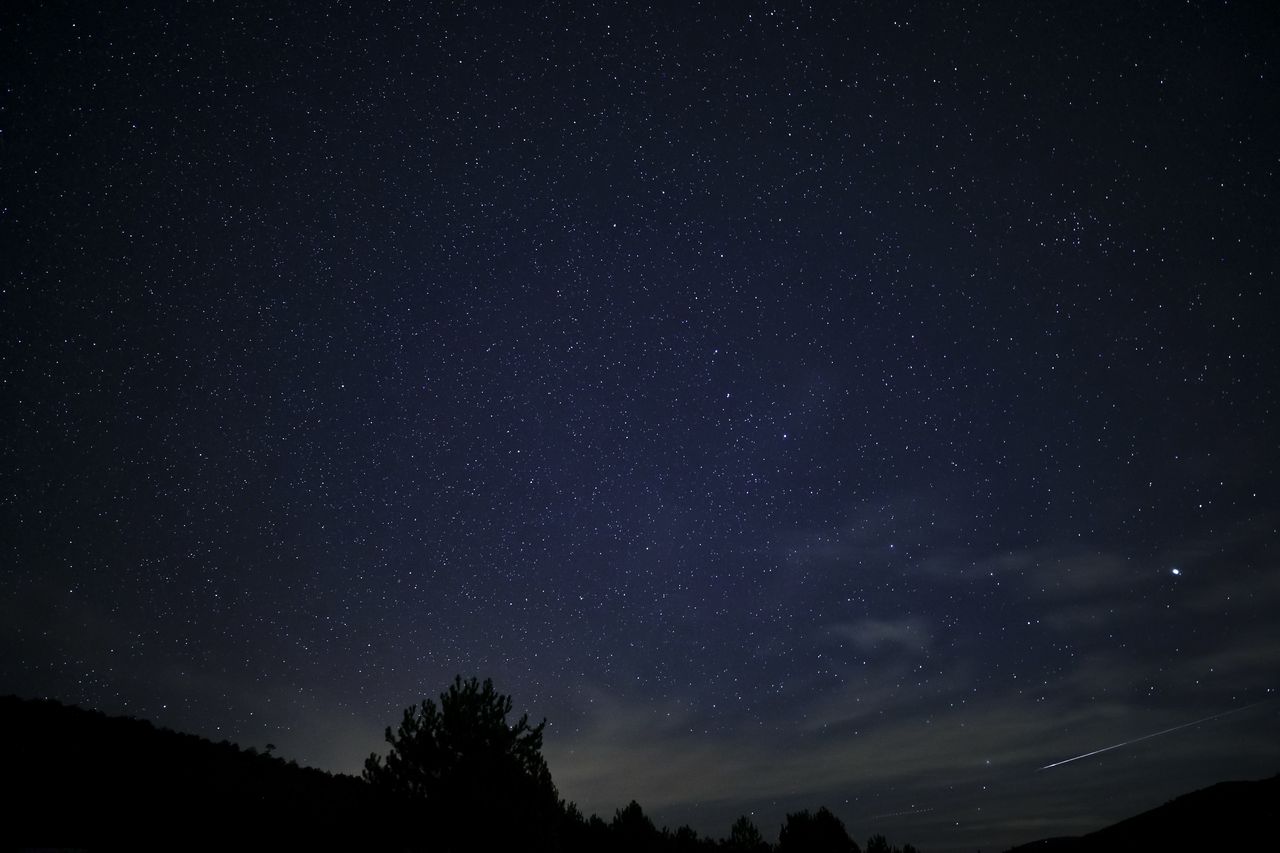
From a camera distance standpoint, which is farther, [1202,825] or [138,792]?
[1202,825]

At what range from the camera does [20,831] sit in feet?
37.2

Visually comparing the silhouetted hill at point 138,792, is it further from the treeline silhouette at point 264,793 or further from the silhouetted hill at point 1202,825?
the silhouetted hill at point 1202,825

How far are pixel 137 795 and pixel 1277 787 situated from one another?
2749 centimetres

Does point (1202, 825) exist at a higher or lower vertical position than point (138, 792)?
lower

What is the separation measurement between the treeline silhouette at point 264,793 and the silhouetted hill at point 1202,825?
1600 centimetres

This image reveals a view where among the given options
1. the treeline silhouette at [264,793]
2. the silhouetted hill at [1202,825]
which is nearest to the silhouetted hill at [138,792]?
the treeline silhouette at [264,793]

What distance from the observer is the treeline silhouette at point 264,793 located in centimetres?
1189

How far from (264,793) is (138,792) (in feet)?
16.0

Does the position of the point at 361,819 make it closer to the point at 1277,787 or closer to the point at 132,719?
the point at 132,719

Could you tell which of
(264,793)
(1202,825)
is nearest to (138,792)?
(264,793)

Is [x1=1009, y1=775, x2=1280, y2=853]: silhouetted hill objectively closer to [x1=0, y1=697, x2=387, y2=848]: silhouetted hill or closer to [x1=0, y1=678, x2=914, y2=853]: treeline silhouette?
[x1=0, y1=678, x2=914, y2=853]: treeline silhouette

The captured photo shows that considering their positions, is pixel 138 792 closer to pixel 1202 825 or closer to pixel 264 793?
pixel 264 793

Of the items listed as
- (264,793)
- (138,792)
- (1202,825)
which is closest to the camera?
(138,792)

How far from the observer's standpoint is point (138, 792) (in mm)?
15195
